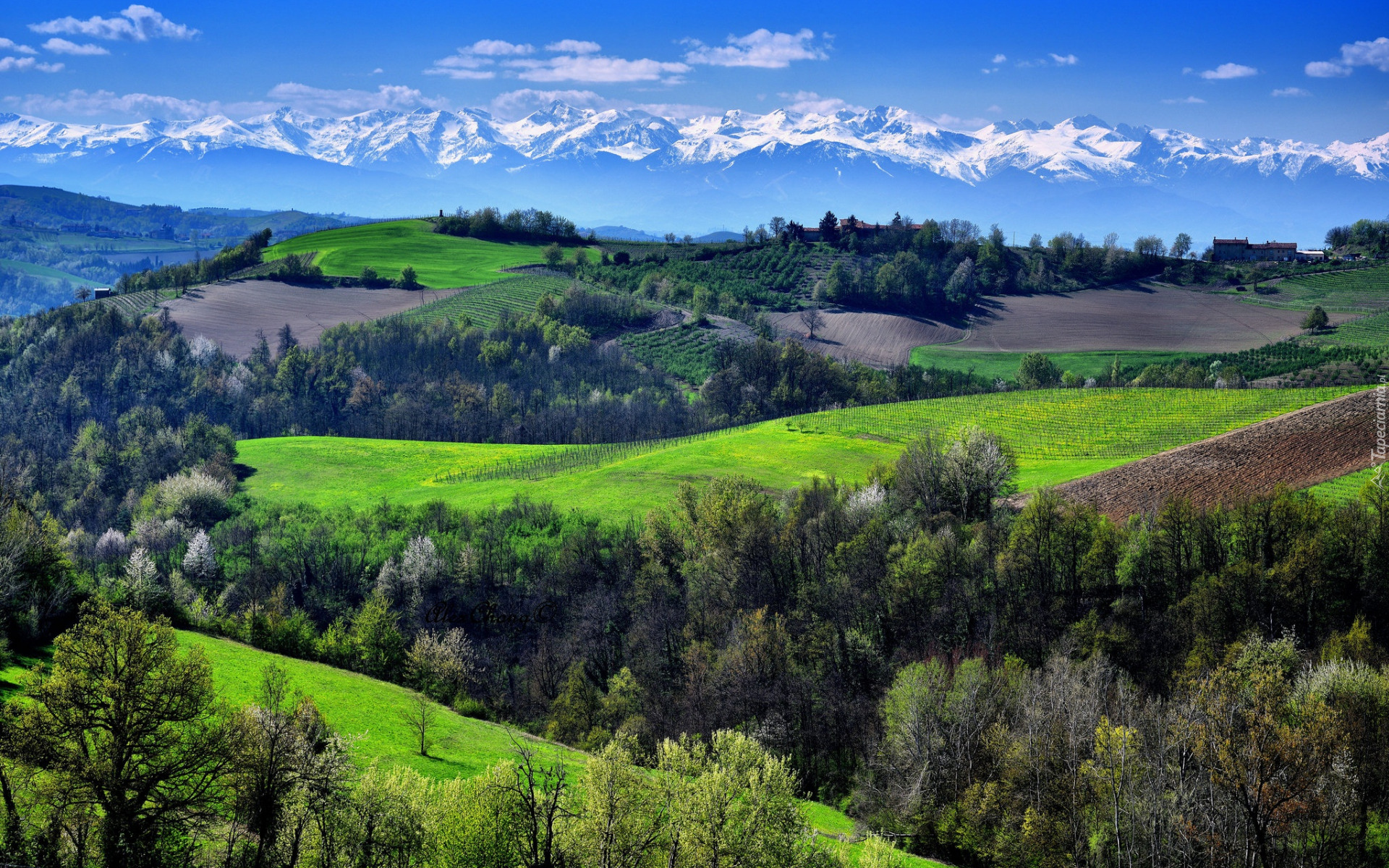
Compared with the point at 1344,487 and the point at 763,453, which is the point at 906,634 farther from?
the point at 763,453

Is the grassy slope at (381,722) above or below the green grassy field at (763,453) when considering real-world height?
below

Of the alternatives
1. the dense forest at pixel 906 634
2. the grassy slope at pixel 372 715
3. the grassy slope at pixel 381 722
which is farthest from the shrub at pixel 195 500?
the grassy slope at pixel 381 722

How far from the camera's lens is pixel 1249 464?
253 feet

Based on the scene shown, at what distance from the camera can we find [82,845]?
32.4m

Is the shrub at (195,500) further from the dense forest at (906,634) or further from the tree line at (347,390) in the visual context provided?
the tree line at (347,390)

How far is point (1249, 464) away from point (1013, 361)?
363 feet

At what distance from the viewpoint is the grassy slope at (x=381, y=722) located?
4778cm

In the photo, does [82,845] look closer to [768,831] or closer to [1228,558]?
[768,831]

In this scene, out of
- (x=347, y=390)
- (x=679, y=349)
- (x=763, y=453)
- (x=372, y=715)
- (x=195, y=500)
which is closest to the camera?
(x=372, y=715)

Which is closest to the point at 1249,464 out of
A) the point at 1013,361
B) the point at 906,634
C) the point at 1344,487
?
the point at 1344,487

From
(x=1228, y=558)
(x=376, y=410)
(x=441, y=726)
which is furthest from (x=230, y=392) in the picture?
(x=1228, y=558)

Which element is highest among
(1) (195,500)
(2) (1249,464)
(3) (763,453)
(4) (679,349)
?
(4) (679,349)

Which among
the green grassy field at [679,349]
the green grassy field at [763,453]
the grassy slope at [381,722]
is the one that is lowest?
the grassy slope at [381,722]

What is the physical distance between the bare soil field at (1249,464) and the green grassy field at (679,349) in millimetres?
92430
